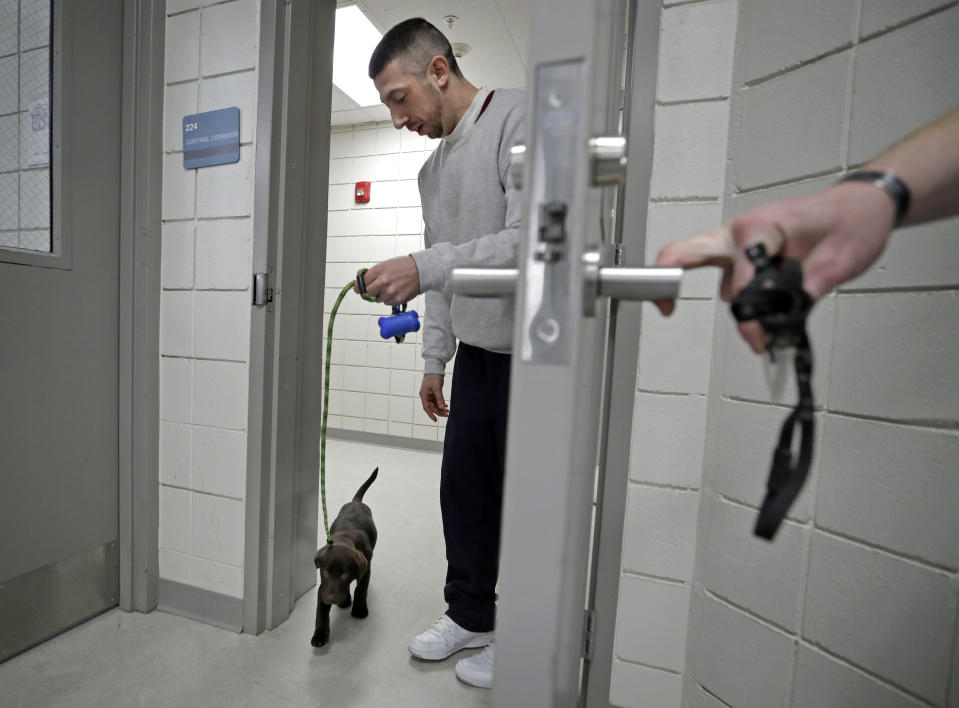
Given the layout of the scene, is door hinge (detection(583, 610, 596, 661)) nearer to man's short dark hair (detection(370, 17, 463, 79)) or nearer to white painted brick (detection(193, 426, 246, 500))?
white painted brick (detection(193, 426, 246, 500))

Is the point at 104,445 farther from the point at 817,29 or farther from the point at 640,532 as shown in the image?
the point at 817,29

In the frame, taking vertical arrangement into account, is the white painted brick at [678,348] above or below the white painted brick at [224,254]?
below

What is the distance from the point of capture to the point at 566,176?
28 centimetres

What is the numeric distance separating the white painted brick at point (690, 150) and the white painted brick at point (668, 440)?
1.47ft

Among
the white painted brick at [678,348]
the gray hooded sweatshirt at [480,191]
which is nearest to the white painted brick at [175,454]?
the gray hooded sweatshirt at [480,191]

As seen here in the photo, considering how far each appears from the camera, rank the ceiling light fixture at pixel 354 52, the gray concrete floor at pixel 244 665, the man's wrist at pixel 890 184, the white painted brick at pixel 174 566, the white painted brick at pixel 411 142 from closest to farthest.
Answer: the man's wrist at pixel 890 184, the gray concrete floor at pixel 244 665, the white painted brick at pixel 174 566, the ceiling light fixture at pixel 354 52, the white painted brick at pixel 411 142

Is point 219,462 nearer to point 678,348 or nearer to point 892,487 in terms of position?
point 678,348

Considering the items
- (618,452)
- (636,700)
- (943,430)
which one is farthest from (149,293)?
(943,430)

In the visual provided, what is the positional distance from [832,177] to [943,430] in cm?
45

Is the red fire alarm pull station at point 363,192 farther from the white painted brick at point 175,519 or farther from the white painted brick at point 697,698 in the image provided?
the white painted brick at point 697,698

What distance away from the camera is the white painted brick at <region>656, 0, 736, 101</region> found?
3.26 feet

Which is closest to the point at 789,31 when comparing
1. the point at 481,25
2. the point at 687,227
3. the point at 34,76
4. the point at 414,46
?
the point at 687,227

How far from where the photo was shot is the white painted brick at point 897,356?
725 millimetres

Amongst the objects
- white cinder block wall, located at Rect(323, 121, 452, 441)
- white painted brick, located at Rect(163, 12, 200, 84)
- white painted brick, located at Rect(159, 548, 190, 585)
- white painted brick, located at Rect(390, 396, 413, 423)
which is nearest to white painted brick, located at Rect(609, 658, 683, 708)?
white painted brick, located at Rect(159, 548, 190, 585)
